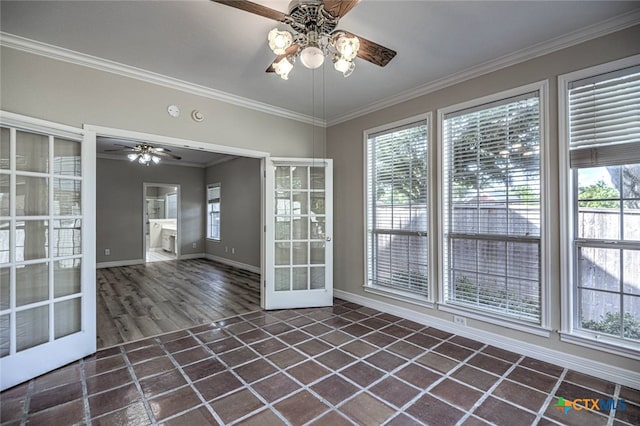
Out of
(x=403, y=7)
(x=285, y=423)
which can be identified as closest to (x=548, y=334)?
(x=285, y=423)

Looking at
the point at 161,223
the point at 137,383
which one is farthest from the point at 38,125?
the point at 161,223

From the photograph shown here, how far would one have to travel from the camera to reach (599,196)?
95.0 inches

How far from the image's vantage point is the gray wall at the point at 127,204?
719 centimetres

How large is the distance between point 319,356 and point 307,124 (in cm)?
325

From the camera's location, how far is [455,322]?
322cm

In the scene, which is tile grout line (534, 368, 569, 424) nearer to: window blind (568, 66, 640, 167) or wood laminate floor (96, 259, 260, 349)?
window blind (568, 66, 640, 167)

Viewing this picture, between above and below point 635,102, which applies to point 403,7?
above

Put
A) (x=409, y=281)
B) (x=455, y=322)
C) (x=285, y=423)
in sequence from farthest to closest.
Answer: (x=409, y=281) → (x=455, y=322) → (x=285, y=423)

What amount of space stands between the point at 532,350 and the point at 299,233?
283 centimetres

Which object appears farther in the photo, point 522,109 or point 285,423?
point 522,109

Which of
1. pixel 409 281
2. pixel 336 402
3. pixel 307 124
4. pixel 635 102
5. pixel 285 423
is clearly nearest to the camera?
pixel 285 423

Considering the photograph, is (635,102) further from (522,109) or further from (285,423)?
(285,423)

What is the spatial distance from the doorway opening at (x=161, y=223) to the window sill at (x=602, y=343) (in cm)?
826

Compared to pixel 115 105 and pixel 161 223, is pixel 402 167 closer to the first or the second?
pixel 115 105
